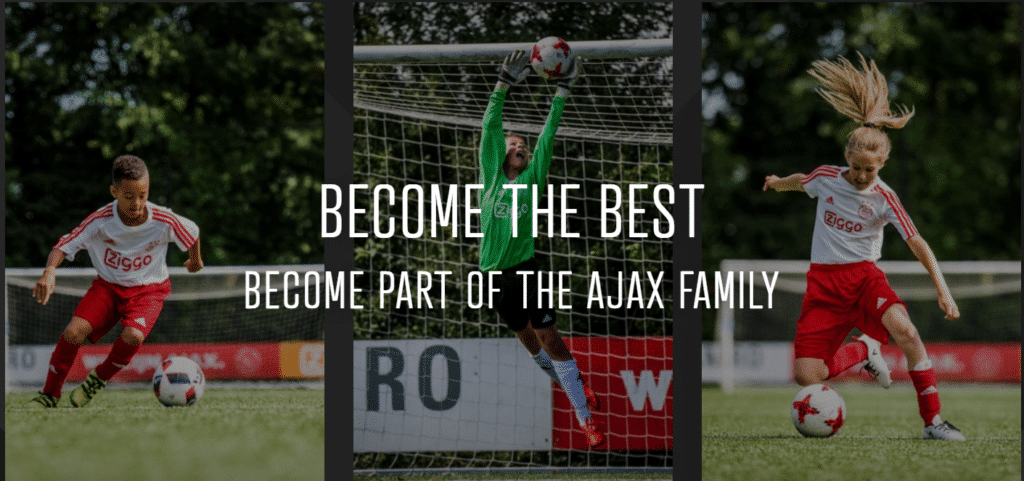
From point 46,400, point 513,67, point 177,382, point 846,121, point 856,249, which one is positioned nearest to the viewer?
point 513,67

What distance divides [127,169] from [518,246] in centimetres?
227

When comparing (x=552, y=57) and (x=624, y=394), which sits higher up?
(x=552, y=57)

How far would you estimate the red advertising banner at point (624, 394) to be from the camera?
18.2ft

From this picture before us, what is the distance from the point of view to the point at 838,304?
5.24 m

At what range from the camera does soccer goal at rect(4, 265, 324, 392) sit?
34.0 ft

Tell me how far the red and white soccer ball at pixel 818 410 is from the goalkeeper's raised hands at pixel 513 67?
7.78ft

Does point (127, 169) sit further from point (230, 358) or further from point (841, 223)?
point (230, 358)

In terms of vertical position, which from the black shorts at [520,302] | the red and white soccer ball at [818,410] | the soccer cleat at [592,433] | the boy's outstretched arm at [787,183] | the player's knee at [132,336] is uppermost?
the boy's outstretched arm at [787,183]

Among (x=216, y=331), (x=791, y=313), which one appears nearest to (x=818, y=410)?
(x=216, y=331)

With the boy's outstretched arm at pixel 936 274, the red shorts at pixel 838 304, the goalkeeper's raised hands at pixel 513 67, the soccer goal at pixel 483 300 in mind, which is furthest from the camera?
the soccer goal at pixel 483 300

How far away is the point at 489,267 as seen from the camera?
208 inches

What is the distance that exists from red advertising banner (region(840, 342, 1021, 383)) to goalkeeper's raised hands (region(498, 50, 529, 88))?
29.8 feet

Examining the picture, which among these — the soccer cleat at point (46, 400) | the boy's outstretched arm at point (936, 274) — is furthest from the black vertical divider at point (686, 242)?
the soccer cleat at point (46, 400)

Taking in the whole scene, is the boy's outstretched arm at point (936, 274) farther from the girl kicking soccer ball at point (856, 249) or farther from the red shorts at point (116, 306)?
the red shorts at point (116, 306)
